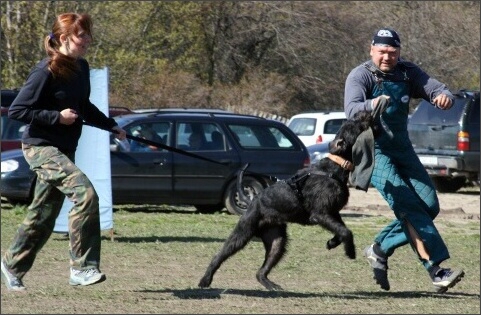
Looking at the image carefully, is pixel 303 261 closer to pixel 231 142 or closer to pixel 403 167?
pixel 403 167

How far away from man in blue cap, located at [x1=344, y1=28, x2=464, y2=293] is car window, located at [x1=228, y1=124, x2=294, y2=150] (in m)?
8.44

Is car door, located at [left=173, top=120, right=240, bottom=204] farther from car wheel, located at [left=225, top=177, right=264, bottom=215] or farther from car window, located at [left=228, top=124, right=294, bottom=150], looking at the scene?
car window, located at [left=228, top=124, right=294, bottom=150]

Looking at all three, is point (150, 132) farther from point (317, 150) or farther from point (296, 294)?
point (296, 294)

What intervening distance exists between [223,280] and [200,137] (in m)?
7.75

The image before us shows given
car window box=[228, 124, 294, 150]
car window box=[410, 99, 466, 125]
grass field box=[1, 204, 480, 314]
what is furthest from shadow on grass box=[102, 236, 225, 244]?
car window box=[410, 99, 466, 125]

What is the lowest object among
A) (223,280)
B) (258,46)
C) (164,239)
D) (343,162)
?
(164,239)

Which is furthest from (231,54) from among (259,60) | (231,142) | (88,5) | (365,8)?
(231,142)

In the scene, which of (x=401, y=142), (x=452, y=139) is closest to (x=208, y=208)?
(x=452, y=139)

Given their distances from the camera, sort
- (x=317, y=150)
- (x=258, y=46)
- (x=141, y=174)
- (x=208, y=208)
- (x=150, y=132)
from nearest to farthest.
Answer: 1. (x=141, y=174)
2. (x=150, y=132)
3. (x=208, y=208)
4. (x=317, y=150)
5. (x=258, y=46)

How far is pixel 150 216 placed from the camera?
14.9 meters

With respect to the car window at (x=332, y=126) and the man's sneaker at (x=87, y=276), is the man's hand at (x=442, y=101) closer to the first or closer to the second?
the man's sneaker at (x=87, y=276)

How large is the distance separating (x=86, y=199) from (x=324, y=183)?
167cm

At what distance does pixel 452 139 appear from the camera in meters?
20.3

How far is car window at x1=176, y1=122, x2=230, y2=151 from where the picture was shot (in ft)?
51.4
